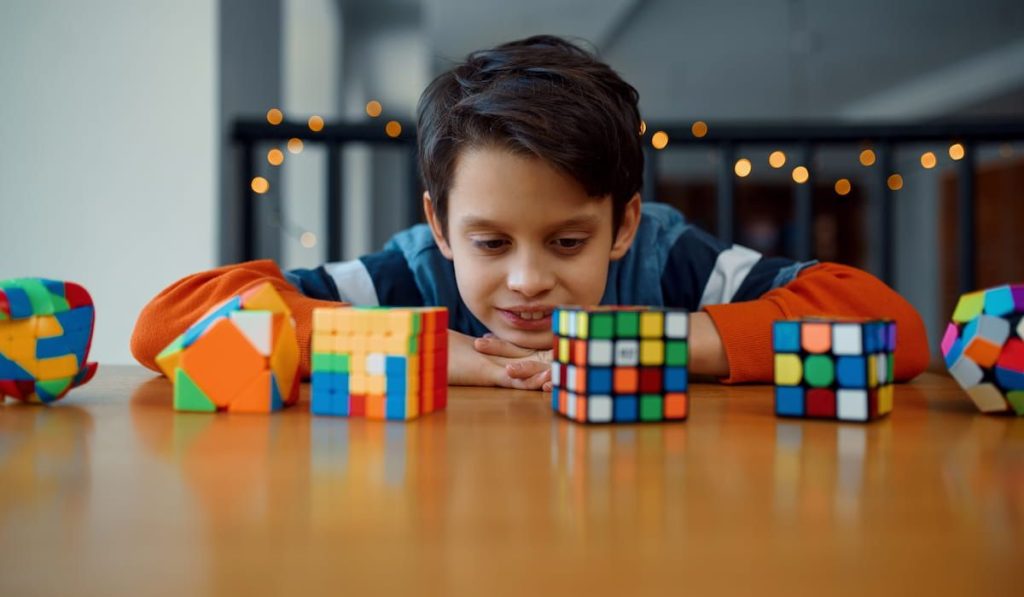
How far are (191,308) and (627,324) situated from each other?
0.65 meters

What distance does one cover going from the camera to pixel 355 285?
1.37 m

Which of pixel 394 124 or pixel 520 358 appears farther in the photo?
pixel 394 124

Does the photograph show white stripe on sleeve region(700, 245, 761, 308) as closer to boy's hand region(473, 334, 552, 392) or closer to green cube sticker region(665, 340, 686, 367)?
boy's hand region(473, 334, 552, 392)

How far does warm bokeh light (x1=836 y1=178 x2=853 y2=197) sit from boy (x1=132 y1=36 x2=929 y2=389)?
888 cm

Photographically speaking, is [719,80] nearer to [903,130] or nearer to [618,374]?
[903,130]

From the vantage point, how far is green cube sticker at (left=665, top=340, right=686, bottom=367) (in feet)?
2.17

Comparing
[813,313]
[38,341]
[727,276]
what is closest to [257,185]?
[727,276]

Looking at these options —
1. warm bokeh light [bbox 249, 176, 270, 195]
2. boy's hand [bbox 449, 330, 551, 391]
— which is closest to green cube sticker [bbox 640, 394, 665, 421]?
boy's hand [bbox 449, 330, 551, 391]

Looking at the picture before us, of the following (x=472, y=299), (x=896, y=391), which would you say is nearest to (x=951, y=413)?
(x=896, y=391)

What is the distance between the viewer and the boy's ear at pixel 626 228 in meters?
1.25

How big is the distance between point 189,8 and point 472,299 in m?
1.23

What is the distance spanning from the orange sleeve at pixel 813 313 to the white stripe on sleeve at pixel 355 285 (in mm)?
602

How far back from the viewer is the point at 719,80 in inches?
275

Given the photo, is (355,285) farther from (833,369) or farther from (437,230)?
(833,369)
